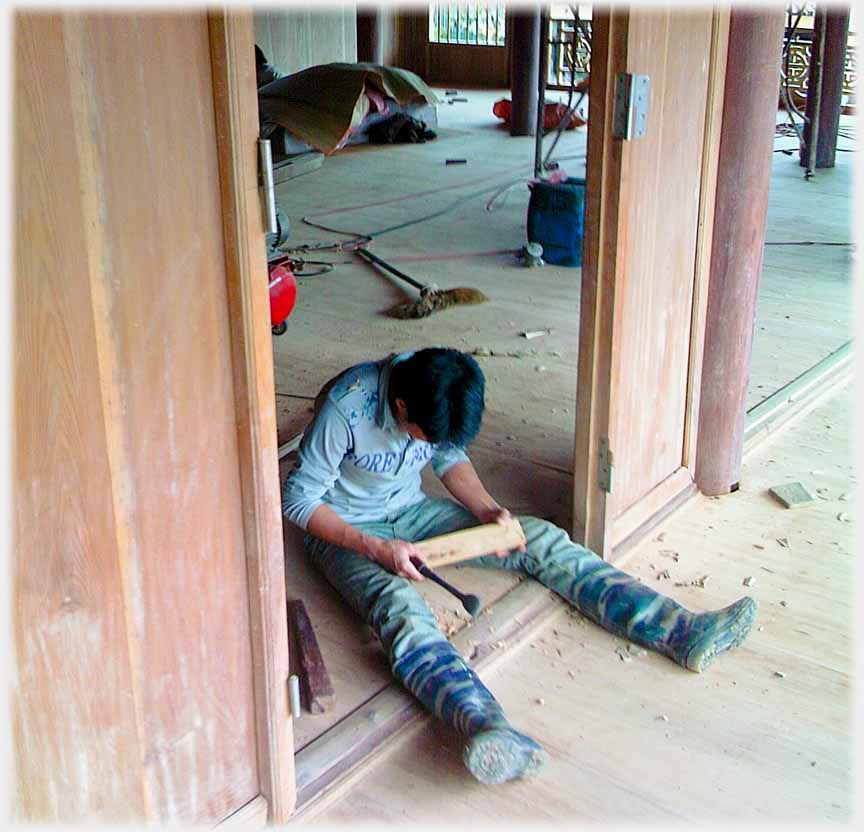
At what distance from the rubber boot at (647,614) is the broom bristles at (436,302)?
2.65 metres

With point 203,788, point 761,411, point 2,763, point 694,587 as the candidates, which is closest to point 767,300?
point 761,411

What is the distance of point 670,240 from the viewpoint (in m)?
3.04

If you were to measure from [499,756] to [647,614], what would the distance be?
692 millimetres

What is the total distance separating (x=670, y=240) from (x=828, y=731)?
136cm

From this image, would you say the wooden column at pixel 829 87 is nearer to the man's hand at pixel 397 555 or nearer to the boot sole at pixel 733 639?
the boot sole at pixel 733 639

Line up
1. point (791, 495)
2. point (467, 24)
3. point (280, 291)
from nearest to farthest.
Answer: point (791, 495)
point (280, 291)
point (467, 24)

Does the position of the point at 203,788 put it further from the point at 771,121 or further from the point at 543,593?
the point at 771,121

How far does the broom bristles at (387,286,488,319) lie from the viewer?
5.37 metres

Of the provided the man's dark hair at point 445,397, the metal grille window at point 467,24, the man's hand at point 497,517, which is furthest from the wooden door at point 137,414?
the metal grille window at point 467,24

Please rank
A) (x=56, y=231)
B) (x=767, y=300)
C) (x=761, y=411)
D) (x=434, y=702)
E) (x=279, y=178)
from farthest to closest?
(x=279, y=178) → (x=767, y=300) → (x=761, y=411) → (x=434, y=702) → (x=56, y=231)

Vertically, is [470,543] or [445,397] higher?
[445,397]

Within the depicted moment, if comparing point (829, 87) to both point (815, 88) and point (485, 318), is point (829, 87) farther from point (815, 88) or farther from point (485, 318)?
point (485, 318)

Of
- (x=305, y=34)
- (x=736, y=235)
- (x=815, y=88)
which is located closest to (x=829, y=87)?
(x=815, y=88)

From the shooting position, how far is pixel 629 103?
260 centimetres
